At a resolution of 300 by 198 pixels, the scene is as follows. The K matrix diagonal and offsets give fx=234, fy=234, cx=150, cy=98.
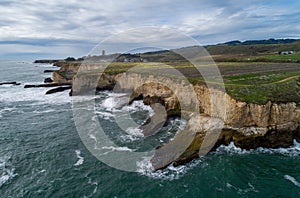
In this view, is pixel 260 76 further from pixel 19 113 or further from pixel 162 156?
pixel 19 113

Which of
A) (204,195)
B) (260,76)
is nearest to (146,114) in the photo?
(260,76)

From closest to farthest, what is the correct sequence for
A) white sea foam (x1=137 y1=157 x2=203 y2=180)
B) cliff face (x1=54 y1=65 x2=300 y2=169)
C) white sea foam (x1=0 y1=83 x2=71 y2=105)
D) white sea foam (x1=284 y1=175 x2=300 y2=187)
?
1. white sea foam (x1=284 y1=175 x2=300 y2=187)
2. white sea foam (x1=137 y1=157 x2=203 y2=180)
3. cliff face (x1=54 y1=65 x2=300 y2=169)
4. white sea foam (x1=0 y1=83 x2=71 y2=105)

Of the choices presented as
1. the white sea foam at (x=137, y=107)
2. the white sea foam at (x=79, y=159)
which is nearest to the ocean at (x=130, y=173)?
the white sea foam at (x=79, y=159)

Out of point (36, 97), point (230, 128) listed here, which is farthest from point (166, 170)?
point (36, 97)

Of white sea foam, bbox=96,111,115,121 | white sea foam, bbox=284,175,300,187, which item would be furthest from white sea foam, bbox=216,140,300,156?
white sea foam, bbox=96,111,115,121

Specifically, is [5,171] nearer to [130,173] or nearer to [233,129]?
[130,173]

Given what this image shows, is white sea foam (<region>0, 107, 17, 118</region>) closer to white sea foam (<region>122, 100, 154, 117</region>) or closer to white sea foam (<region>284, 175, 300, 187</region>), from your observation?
white sea foam (<region>122, 100, 154, 117</region>)

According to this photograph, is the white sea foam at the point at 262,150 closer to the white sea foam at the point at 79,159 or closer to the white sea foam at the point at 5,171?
the white sea foam at the point at 79,159

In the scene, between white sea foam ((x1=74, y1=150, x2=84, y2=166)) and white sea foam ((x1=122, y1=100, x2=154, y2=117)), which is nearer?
white sea foam ((x1=74, y1=150, x2=84, y2=166))
